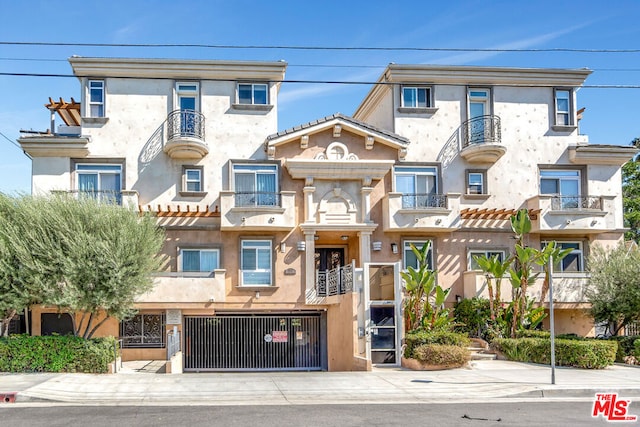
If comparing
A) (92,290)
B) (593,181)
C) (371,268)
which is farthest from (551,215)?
(92,290)

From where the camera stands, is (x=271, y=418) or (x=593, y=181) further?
(x=593, y=181)

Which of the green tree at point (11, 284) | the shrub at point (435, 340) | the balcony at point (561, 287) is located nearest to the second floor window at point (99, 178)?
the green tree at point (11, 284)

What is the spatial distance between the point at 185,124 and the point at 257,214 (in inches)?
180

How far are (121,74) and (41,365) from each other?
41.4 ft

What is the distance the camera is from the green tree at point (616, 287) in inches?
908

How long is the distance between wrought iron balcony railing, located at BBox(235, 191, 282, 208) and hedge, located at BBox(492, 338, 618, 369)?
1036 centimetres

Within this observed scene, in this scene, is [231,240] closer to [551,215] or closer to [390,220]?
[390,220]

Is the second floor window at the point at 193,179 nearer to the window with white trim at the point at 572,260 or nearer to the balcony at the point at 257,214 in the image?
the balcony at the point at 257,214

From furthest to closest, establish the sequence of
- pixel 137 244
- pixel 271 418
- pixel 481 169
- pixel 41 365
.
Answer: pixel 481 169
pixel 137 244
pixel 41 365
pixel 271 418

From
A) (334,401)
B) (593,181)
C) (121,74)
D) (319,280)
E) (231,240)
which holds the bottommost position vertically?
(334,401)

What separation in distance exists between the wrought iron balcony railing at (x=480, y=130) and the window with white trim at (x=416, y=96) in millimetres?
1857

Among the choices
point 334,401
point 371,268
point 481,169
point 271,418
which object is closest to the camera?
point 271,418

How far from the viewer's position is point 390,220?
26.0 metres

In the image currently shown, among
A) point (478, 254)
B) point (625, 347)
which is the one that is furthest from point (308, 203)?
point (625, 347)
